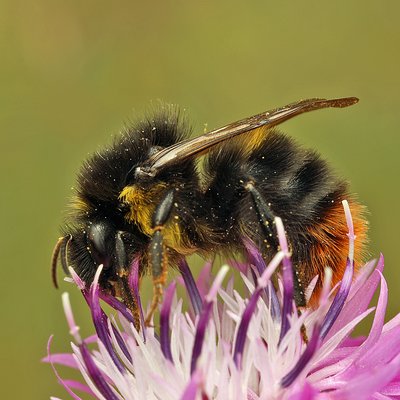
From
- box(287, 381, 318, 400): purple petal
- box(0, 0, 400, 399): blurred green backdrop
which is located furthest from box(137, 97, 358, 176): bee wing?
box(0, 0, 400, 399): blurred green backdrop

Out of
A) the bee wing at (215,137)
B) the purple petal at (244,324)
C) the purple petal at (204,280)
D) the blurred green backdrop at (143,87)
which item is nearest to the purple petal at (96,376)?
the purple petal at (244,324)

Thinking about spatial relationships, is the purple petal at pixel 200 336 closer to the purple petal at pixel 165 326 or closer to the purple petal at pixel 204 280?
the purple petal at pixel 165 326

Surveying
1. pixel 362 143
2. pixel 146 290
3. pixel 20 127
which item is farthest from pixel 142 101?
pixel 146 290

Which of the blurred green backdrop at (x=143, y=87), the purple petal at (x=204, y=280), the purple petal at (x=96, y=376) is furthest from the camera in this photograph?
the blurred green backdrop at (x=143, y=87)

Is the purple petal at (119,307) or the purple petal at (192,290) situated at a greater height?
the purple petal at (119,307)

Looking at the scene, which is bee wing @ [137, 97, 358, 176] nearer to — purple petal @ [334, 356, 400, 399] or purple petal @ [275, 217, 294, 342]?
purple petal @ [275, 217, 294, 342]

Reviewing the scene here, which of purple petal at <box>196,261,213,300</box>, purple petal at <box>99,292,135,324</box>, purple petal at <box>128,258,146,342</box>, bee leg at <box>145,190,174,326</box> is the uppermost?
bee leg at <box>145,190,174,326</box>
